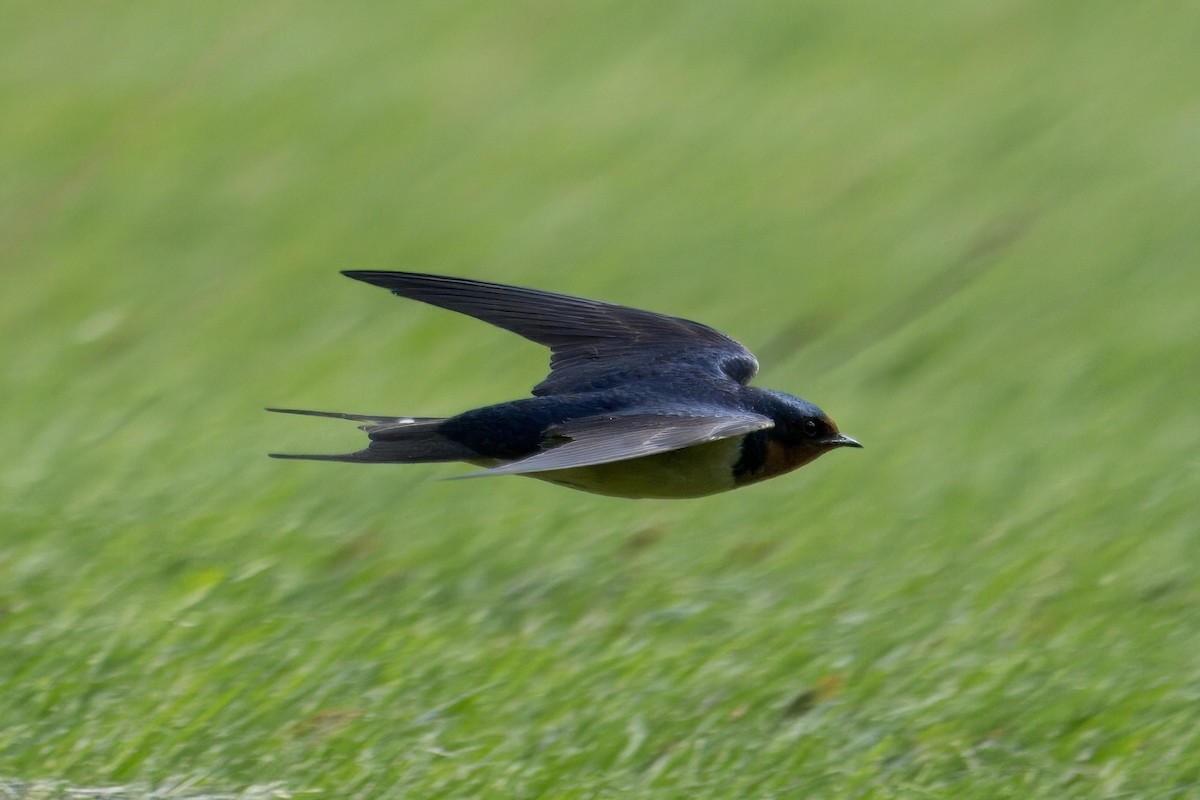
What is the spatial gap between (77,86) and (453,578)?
6469 millimetres

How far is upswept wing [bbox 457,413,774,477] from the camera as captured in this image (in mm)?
4602

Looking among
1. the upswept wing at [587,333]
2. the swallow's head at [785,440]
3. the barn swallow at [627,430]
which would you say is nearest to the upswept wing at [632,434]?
the barn swallow at [627,430]

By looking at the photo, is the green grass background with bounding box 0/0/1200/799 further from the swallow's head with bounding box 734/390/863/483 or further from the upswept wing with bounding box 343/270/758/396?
the swallow's head with bounding box 734/390/863/483

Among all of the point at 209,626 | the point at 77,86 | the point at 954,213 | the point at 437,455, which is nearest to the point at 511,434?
the point at 437,455

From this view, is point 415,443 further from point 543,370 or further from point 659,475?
point 543,370

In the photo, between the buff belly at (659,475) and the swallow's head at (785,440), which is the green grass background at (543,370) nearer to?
the swallow's head at (785,440)

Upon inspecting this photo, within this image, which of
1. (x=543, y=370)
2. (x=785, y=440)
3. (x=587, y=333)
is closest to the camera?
(x=785, y=440)

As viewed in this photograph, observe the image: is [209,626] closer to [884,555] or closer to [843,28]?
[884,555]

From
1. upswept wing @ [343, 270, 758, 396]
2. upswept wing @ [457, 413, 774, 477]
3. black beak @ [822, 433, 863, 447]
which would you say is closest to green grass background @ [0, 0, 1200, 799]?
upswept wing @ [343, 270, 758, 396]

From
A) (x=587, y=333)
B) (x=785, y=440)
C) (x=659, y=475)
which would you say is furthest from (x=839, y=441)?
(x=587, y=333)

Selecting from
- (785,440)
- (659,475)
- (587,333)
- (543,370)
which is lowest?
(659,475)

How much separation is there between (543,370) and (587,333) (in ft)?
12.6

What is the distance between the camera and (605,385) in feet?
18.2

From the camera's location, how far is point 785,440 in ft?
17.3
